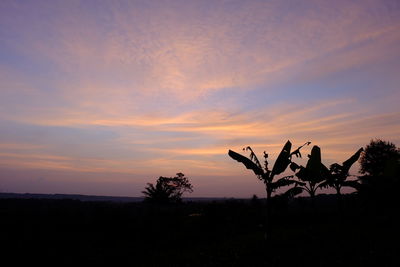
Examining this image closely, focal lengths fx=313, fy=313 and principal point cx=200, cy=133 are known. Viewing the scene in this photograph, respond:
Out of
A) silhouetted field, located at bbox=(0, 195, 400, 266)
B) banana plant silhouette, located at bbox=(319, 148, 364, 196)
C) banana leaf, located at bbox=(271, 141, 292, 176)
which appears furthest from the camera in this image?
banana plant silhouette, located at bbox=(319, 148, 364, 196)

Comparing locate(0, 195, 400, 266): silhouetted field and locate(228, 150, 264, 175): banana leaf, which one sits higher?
locate(228, 150, 264, 175): banana leaf

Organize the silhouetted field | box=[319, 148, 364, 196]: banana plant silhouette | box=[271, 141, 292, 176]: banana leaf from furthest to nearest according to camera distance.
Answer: box=[319, 148, 364, 196]: banana plant silhouette < box=[271, 141, 292, 176]: banana leaf < the silhouetted field

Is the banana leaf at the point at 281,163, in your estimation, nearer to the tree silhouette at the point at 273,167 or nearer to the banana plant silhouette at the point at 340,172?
the tree silhouette at the point at 273,167

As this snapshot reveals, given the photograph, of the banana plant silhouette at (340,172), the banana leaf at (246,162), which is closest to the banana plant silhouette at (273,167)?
the banana leaf at (246,162)

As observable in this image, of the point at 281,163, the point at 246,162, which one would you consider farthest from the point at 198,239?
the point at 281,163

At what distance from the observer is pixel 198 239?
22.6m

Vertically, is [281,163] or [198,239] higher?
[281,163]

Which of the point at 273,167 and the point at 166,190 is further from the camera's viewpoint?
the point at 166,190

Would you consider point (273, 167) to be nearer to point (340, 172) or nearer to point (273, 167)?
point (273, 167)

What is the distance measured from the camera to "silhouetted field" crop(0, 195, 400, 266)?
12.8 meters

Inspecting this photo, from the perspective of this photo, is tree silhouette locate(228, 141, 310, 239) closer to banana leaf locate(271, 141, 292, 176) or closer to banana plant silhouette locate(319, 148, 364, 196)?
banana leaf locate(271, 141, 292, 176)

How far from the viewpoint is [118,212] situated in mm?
26141

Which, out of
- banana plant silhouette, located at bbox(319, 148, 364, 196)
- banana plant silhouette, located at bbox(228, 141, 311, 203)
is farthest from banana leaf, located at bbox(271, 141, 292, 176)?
banana plant silhouette, located at bbox(319, 148, 364, 196)

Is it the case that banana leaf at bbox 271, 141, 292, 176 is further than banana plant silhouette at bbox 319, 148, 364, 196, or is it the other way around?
banana plant silhouette at bbox 319, 148, 364, 196
